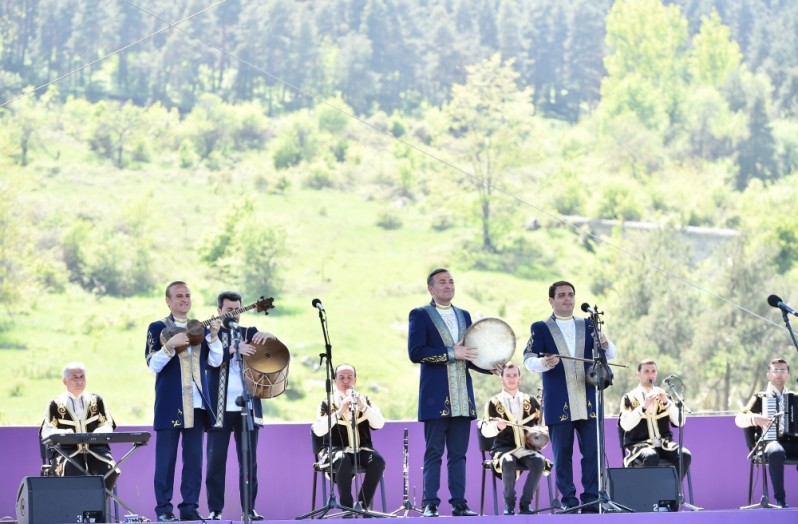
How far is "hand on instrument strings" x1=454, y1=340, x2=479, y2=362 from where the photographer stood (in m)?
7.12

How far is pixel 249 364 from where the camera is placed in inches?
293

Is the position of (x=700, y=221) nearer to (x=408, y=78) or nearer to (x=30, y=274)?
(x=408, y=78)

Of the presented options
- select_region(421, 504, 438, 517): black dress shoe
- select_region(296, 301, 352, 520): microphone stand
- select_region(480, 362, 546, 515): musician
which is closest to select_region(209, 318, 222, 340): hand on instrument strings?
select_region(296, 301, 352, 520): microphone stand

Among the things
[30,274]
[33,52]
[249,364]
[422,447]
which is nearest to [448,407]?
[249,364]

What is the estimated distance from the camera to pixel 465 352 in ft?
23.4

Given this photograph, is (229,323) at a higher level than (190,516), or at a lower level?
higher

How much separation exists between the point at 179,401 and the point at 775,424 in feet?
13.6

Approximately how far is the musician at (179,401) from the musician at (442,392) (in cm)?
118

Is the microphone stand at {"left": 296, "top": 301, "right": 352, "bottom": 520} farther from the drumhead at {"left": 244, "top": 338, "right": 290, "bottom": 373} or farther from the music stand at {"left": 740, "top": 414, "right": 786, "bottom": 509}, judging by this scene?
the music stand at {"left": 740, "top": 414, "right": 786, "bottom": 509}

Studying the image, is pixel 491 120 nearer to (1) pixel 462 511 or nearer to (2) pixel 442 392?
(2) pixel 442 392

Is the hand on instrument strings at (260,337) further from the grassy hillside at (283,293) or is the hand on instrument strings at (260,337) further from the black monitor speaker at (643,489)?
the grassy hillside at (283,293)

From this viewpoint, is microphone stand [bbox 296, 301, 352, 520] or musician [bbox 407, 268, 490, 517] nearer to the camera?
microphone stand [bbox 296, 301, 352, 520]

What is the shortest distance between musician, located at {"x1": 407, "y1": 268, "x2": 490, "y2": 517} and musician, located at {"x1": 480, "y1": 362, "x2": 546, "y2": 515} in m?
0.84

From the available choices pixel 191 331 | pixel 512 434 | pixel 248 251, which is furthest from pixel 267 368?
pixel 248 251
